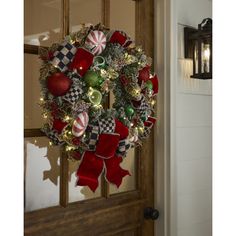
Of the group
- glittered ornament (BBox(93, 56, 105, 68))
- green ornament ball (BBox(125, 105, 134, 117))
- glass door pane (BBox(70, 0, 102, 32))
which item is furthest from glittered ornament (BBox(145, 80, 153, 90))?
glass door pane (BBox(70, 0, 102, 32))

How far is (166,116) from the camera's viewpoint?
2035mm

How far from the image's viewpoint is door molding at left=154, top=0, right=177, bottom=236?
2.03 meters

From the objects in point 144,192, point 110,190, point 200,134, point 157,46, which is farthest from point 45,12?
point 200,134

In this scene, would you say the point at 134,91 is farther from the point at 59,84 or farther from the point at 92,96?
the point at 59,84

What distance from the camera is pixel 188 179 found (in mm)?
2189

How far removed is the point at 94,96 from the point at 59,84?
0.14 metres

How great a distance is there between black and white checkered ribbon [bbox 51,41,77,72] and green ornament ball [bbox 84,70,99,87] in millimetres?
81

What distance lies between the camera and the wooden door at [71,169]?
1526mm

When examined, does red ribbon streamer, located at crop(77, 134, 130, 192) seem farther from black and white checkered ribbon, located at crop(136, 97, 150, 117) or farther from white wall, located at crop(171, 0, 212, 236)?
white wall, located at crop(171, 0, 212, 236)

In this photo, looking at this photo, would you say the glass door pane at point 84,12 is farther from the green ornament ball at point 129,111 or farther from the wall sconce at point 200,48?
the wall sconce at point 200,48

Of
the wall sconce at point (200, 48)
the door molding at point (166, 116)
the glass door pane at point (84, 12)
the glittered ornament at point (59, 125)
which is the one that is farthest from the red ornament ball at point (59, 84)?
the wall sconce at point (200, 48)

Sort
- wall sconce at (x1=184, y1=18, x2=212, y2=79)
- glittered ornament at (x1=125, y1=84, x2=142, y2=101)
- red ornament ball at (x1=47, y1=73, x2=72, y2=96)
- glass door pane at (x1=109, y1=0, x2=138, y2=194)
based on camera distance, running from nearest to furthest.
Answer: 1. red ornament ball at (x1=47, y1=73, x2=72, y2=96)
2. glittered ornament at (x1=125, y1=84, x2=142, y2=101)
3. glass door pane at (x1=109, y1=0, x2=138, y2=194)
4. wall sconce at (x1=184, y1=18, x2=212, y2=79)

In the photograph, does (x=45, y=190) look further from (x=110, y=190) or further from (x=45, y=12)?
(x=45, y=12)
